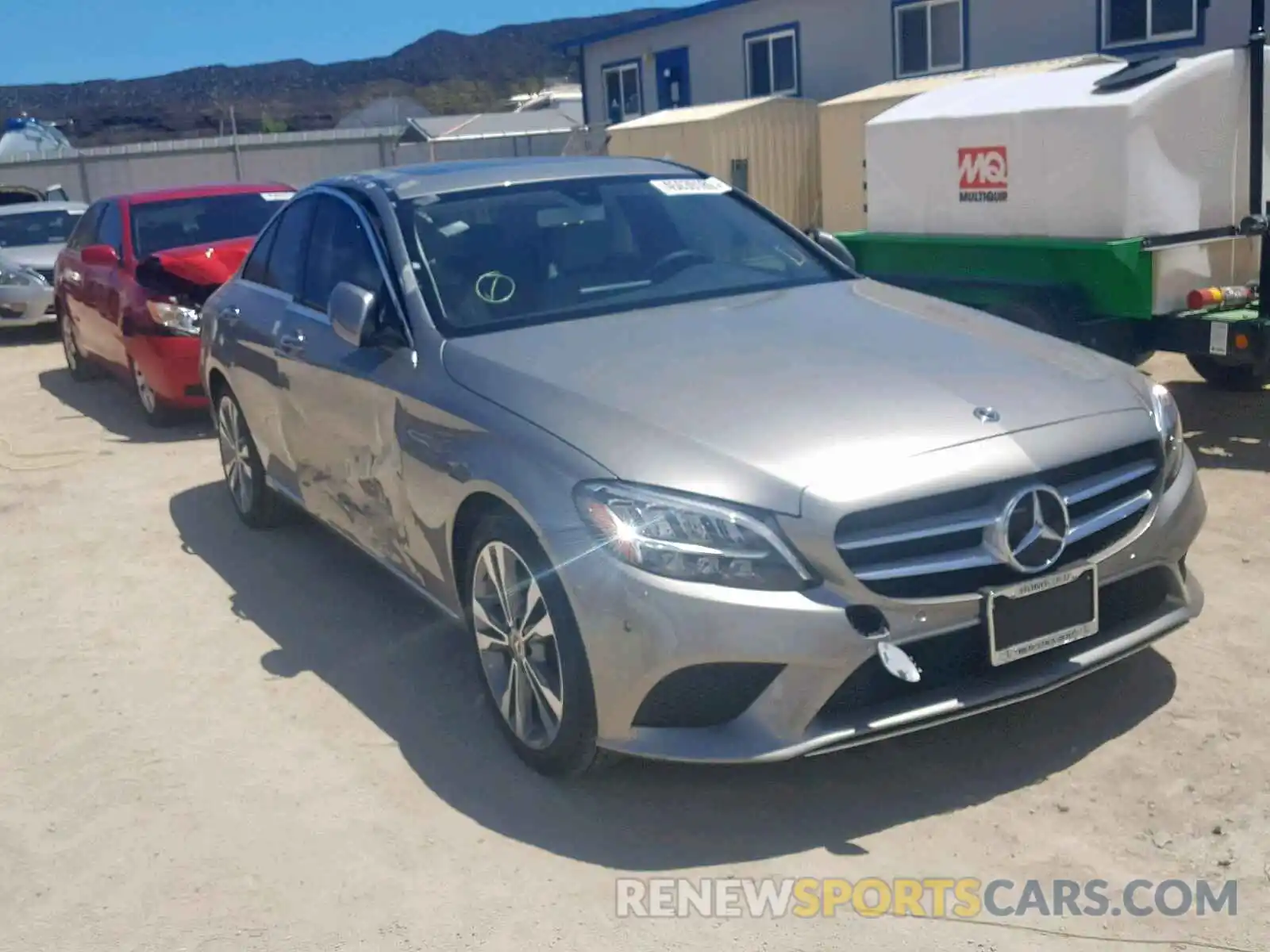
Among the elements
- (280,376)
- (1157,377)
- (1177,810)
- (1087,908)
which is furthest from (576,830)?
(1157,377)

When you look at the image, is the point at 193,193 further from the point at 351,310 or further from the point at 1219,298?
the point at 1219,298

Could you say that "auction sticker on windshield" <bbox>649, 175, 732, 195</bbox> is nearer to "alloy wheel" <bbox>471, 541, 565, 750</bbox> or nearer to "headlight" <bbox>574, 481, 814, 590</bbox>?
"alloy wheel" <bbox>471, 541, 565, 750</bbox>

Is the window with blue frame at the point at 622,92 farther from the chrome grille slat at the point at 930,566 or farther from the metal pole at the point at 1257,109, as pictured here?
the chrome grille slat at the point at 930,566

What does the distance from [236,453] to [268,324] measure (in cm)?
109

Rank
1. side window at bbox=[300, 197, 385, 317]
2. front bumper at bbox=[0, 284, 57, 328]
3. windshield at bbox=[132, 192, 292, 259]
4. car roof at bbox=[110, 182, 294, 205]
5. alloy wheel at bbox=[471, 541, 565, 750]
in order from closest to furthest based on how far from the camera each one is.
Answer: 1. alloy wheel at bbox=[471, 541, 565, 750]
2. side window at bbox=[300, 197, 385, 317]
3. windshield at bbox=[132, 192, 292, 259]
4. car roof at bbox=[110, 182, 294, 205]
5. front bumper at bbox=[0, 284, 57, 328]

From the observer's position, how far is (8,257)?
51.2 ft

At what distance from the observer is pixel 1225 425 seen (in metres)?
7.71

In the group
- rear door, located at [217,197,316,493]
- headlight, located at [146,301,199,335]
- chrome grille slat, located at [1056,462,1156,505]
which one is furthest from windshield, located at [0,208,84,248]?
chrome grille slat, located at [1056,462,1156,505]

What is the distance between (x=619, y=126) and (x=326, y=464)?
1385cm

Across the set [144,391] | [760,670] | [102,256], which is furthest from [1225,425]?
[102,256]

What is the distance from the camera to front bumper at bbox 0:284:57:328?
1470 centimetres

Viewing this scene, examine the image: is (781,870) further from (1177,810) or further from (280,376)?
(280,376)

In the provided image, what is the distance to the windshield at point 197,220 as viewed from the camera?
1001 centimetres

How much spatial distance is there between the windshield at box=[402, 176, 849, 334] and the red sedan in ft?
15.3
